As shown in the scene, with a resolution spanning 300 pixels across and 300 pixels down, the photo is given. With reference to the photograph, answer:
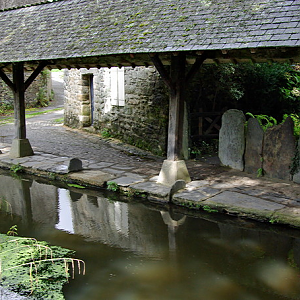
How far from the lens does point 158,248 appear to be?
195 inches

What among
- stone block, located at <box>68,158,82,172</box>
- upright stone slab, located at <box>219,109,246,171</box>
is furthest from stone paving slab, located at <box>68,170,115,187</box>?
upright stone slab, located at <box>219,109,246,171</box>

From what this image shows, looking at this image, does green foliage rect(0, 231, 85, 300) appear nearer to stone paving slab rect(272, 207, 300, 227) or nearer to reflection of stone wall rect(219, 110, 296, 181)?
stone paving slab rect(272, 207, 300, 227)

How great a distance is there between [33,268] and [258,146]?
5.07 meters

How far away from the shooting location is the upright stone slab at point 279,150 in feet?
23.1

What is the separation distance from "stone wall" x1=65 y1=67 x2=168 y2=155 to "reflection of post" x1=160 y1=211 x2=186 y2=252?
397 cm

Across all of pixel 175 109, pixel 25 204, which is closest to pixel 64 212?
pixel 25 204

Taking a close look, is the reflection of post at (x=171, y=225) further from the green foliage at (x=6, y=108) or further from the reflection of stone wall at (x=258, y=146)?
the green foliage at (x=6, y=108)

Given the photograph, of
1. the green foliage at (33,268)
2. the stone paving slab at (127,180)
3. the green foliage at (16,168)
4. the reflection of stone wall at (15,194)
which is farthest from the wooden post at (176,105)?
the green foliage at (16,168)

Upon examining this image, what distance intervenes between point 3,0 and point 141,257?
741 inches

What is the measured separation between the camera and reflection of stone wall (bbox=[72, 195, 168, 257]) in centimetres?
507

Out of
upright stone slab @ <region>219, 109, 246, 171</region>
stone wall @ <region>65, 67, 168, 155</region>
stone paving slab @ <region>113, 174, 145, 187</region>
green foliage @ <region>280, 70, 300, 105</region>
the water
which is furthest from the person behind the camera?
green foliage @ <region>280, 70, 300, 105</region>

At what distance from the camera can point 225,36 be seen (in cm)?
573

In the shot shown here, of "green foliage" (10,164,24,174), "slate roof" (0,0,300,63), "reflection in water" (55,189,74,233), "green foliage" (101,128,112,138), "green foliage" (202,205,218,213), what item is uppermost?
"slate roof" (0,0,300,63)

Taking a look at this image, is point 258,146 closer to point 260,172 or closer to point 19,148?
point 260,172
